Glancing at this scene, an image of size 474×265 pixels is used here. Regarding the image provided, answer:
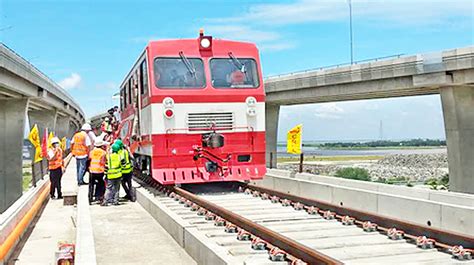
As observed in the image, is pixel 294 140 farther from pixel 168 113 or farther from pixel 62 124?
pixel 62 124

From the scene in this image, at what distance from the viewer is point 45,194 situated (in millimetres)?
15320

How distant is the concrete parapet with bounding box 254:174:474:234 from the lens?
27.8 feet

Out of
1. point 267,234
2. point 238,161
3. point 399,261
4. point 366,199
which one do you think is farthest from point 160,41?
point 399,261

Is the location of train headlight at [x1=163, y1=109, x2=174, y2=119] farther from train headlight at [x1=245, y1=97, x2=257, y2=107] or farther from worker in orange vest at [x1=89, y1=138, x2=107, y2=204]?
worker in orange vest at [x1=89, y1=138, x2=107, y2=204]

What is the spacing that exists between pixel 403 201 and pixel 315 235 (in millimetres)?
2578

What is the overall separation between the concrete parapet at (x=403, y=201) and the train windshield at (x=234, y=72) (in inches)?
105

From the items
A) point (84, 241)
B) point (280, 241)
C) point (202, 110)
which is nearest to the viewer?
point (280, 241)

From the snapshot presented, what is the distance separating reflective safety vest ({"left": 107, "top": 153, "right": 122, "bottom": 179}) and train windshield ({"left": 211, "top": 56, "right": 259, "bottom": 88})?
282 cm

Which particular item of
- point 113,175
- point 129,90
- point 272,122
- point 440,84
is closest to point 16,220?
point 113,175

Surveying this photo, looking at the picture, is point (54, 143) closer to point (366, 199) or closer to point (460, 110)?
point (366, 199)

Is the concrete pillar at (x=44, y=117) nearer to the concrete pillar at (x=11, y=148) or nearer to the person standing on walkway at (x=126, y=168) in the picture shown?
the concrete pillar at (x=11, y=148)

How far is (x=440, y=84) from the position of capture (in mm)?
23703

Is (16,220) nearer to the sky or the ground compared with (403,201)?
nearer to the ground

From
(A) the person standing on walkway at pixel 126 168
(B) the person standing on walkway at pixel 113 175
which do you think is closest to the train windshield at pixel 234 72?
(A) the person standing on walkway at pixel 126 168
